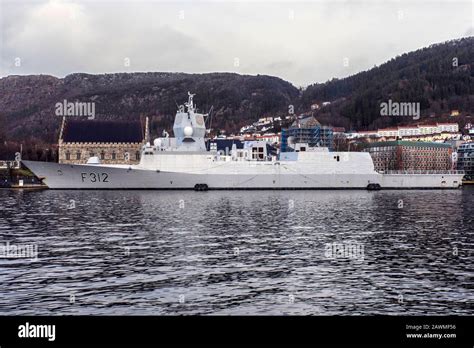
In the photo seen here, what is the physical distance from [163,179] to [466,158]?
268 feet

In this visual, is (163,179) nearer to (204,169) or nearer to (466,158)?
(204,169)

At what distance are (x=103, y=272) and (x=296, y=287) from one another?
5174 mm

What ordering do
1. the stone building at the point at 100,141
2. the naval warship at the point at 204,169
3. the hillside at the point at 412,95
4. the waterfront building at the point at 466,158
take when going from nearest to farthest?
the naval warship at the point at 204,169, the stone building at the point at 100,141, the waterfront building at the point at 466,158, the hillside at the point at 412,95

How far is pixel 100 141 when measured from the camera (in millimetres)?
88375

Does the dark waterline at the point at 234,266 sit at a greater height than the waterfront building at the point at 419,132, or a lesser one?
lesser

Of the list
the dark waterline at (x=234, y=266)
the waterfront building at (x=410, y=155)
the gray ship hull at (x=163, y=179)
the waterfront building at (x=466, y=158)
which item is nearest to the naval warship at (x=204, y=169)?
the gray ship hull at (x=163, y=179)

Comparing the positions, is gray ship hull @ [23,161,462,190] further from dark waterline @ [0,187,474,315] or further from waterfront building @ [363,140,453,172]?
waterfront building @ [363,140,453,172]

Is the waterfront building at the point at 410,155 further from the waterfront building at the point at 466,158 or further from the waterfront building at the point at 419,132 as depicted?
the waterfront building at the point at 419,132

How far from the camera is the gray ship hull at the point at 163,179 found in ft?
193

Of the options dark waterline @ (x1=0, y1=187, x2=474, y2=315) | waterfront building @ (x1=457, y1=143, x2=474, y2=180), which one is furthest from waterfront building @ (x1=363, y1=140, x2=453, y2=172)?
dark waterline @ (x1=0, y1=187, x2=474, y2=315)

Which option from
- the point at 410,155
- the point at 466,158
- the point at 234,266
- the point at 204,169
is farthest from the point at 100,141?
the point at 234,266

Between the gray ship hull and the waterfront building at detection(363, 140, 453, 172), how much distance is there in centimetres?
5388

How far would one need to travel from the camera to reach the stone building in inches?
3450

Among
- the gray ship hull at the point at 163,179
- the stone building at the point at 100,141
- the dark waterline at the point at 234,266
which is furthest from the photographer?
the stone building at the point at 100,141
